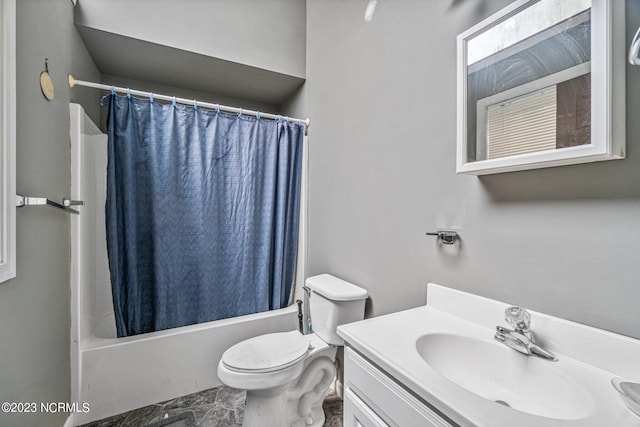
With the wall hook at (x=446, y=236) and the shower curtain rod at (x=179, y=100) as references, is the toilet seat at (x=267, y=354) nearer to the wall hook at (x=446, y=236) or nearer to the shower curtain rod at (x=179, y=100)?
the wall hook at (x=446, y=236)

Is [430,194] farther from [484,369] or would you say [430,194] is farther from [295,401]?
[295,401]

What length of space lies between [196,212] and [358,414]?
1.56m

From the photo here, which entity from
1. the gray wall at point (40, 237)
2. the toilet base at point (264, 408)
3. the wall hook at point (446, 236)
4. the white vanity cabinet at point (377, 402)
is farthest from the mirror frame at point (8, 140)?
the wall hook at point (446, 236)

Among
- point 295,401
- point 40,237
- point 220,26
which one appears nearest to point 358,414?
point 295,401

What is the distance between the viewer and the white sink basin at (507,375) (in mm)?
601

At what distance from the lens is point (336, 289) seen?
1496mm

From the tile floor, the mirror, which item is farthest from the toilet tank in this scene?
the mirror

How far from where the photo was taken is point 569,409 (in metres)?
0.58

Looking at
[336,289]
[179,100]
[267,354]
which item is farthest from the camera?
[179,100]

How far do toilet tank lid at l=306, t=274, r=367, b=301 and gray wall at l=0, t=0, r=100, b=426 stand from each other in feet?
4.07

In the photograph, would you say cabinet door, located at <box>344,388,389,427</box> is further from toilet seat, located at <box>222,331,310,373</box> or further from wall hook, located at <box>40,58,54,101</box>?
wall hook, located at <box>40,58,54,101</box>

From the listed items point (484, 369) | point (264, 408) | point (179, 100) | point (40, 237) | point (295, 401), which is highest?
point (179, 100)

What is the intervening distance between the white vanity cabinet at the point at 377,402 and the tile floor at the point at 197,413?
0.86m

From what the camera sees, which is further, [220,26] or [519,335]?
[220,26]
